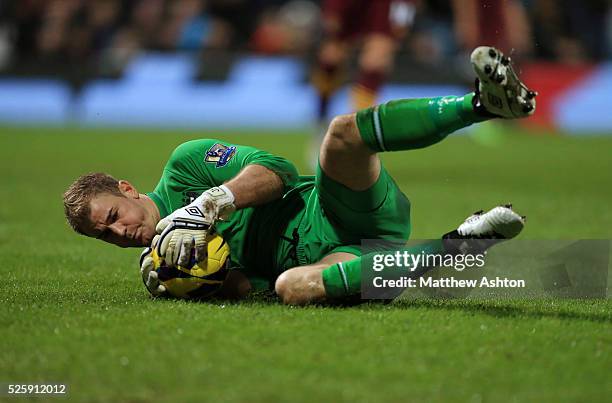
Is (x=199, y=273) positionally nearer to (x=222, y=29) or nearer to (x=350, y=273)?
(x=350, y=273)

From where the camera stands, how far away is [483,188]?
855cm

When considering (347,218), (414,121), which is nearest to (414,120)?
(414,121)

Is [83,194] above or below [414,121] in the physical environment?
below

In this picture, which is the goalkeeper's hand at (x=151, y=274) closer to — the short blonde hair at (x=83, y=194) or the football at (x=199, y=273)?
the football at (x=199, y=273)

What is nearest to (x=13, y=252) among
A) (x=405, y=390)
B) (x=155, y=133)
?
(x=405, y=390)

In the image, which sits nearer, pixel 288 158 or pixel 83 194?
pixel 83 194

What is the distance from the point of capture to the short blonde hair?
3873mm

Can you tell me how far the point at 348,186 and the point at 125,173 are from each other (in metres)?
6.09

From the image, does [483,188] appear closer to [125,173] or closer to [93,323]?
[125,173]

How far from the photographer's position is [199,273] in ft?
12.2

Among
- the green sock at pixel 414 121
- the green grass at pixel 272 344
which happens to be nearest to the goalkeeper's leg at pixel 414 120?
the green sock at pixel 414 121

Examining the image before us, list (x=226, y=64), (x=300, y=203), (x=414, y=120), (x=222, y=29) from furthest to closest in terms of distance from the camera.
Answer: (x=222, y=29) → (x=226, y=64) → (x=300, y=203) → (x=414, y=120)

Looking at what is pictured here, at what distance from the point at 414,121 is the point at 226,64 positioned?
13.8 meters

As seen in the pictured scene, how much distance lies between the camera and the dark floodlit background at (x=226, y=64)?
53.9 ft
